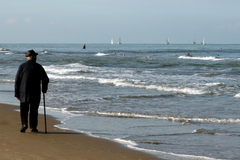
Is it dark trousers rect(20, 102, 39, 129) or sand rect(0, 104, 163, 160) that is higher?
dark trousers rect(20, 102, 39, 129)

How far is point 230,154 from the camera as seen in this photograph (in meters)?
5.73

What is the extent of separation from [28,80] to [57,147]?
1595 millimetres

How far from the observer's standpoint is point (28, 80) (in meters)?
6.69

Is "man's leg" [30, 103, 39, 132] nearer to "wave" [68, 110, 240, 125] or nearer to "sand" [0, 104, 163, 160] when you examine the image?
"sand" [0, 104, 163, 160]

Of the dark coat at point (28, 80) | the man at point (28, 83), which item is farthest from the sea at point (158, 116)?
the dark coat at point (28, 80)

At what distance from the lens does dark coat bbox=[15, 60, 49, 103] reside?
21.9 ft

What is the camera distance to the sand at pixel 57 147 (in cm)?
523

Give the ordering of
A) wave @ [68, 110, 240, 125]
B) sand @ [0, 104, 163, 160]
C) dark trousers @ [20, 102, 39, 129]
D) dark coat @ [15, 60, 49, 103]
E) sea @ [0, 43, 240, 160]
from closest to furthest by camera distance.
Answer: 1. sand @ [0, 104, 163, 160]
2. sea @ [0, 43, 240, 160]
3. dark coat @ [15, 60, 49, 103]
4. dark trousers @ [20, 102, 39, 129]
5. wave @ [68, 110, 240, 125]

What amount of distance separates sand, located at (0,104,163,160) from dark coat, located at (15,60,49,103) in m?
0.72

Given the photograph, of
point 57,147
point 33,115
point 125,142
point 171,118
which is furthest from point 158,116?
point 57,147

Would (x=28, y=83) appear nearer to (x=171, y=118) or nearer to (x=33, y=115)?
(x=33, y=115)

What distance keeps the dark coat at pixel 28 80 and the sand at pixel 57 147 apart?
0.72 m

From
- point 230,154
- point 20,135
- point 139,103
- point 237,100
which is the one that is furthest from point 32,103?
point 237,100

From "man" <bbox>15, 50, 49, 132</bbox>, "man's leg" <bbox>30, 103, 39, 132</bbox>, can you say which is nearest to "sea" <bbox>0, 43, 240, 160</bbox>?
"man's leg" <bbox>30, 103, 39, 132</bbox>
